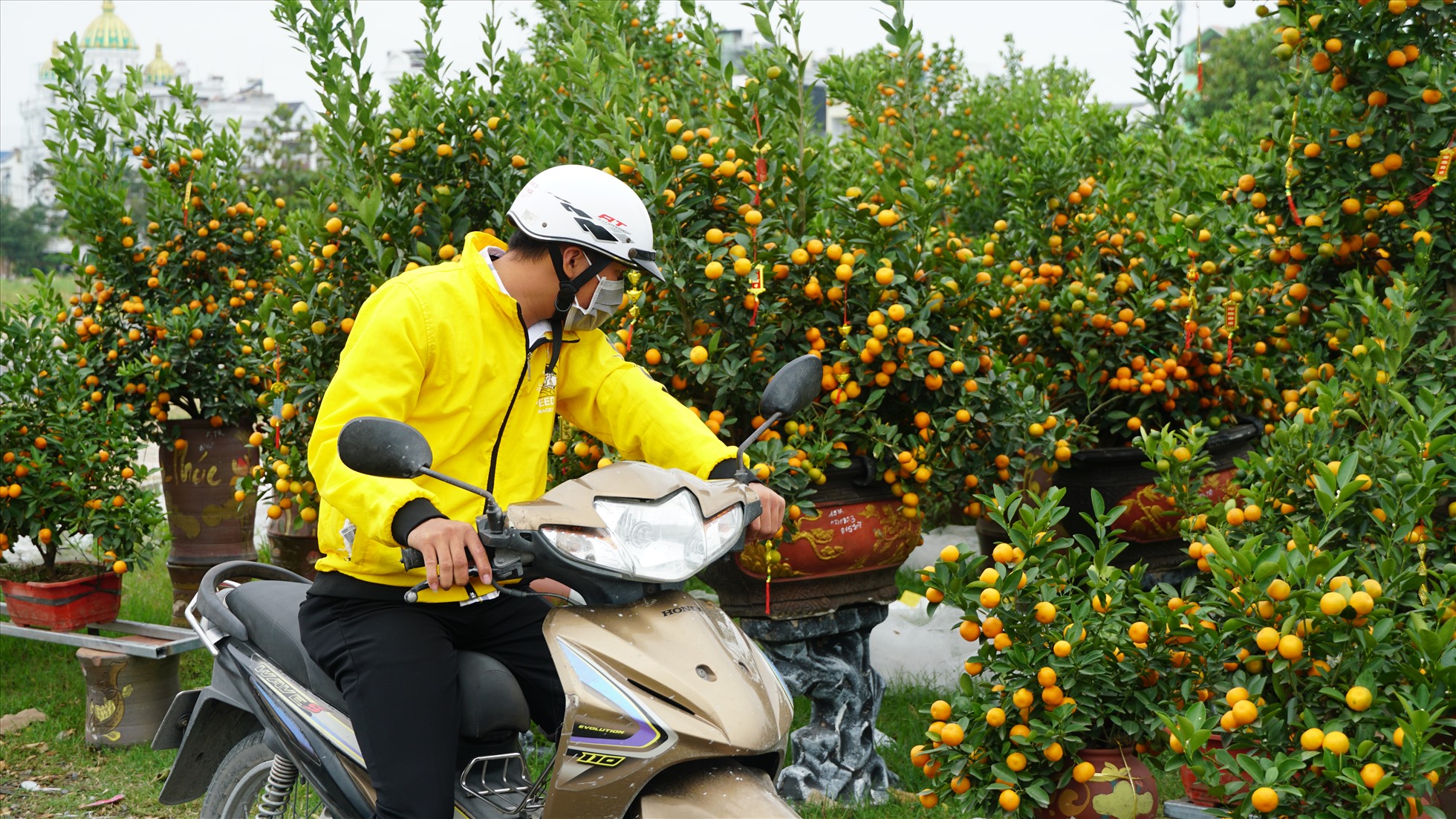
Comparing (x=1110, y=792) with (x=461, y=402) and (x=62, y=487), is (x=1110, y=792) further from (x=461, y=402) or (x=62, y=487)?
(x=62, y=487)

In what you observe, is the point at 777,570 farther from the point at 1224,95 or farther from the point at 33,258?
the point at 33,258

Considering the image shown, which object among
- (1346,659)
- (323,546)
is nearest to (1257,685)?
(1346,659)

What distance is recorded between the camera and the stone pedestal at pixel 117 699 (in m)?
5.00

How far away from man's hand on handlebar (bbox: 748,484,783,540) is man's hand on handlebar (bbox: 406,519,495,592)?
2.01 feet

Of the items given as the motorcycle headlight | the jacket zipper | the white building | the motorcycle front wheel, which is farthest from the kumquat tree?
the white building

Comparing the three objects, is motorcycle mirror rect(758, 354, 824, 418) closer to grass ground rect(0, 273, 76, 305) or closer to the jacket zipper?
the jacket zipper

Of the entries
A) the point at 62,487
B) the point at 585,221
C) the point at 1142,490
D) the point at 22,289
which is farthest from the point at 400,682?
the point at 22,289

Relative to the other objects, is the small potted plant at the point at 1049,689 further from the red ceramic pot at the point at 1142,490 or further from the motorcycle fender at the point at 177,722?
the motorcycle fender at the point at 177,722

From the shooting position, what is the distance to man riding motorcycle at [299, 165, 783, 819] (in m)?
2.34

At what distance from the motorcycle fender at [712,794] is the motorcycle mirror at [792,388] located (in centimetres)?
70

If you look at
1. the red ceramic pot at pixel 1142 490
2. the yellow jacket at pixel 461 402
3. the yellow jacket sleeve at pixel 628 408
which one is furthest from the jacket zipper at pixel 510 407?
the red ceramic pot at pixel 1142 490

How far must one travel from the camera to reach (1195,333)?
4.85m

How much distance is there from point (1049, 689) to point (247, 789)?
6.35ft

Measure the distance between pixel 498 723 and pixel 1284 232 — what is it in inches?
108
